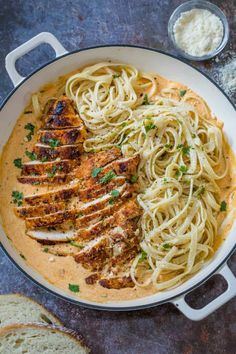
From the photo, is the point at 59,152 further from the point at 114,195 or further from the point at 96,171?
the point at 114,195

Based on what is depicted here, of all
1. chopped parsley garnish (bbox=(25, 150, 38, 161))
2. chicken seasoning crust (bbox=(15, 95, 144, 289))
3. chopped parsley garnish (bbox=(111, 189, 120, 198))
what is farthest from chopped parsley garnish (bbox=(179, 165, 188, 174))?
chopped parsley garnish (bbox=(25, 150, 38, 161))

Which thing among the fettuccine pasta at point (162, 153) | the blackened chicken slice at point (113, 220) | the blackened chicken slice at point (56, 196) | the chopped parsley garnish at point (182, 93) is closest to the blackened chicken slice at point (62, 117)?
the fettuccine pasta at point (162, 153)

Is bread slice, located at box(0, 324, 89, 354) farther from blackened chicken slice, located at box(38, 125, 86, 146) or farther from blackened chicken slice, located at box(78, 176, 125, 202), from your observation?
blackened chicken slice, located at box(38, 125, 86, 146)

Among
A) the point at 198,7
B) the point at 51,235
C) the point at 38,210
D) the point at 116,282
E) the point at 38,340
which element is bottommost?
the point at 38,340

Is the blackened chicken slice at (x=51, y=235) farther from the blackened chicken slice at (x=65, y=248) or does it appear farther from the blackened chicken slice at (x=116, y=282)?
the blackened chicken slice at (x=116, y=282)

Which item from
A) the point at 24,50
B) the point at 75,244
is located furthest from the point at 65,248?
the point at 24,50

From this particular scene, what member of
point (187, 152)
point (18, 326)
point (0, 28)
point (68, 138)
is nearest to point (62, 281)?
point (18, 326)

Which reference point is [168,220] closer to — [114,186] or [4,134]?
[114,186]
